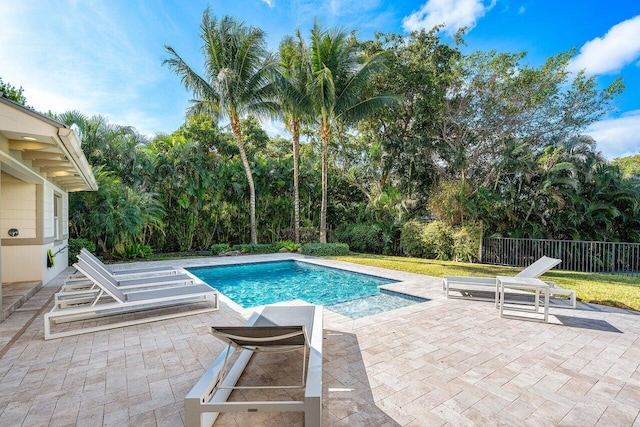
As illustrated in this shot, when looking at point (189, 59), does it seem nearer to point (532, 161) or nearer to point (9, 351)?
point (9, 351)

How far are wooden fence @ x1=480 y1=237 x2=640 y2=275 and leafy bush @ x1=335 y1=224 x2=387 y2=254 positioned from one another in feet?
18.6

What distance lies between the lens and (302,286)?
29.4 ft

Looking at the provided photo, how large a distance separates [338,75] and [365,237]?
8.42m

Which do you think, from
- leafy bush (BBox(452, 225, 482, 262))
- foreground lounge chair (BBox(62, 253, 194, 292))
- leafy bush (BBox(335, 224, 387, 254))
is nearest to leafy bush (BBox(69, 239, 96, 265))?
foreground lounge chair (BBox(62, 253, 194, 292))

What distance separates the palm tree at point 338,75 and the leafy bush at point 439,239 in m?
6.32

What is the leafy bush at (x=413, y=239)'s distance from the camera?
1404 centimetres

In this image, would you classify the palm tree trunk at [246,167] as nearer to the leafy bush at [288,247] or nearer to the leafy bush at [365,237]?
the leafy bush at [288,247]

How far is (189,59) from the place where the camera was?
→ 1419cm

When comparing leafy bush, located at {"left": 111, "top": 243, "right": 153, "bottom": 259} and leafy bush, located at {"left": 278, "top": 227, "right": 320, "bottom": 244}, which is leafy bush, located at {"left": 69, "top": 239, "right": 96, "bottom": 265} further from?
leafy bush, located at {"left": 278, "top": 227, "right": 320, "bottom": 244}

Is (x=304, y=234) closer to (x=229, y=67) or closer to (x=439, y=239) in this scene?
(x=439, y=239)

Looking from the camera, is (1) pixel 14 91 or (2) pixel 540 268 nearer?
(2) pixel 540 268

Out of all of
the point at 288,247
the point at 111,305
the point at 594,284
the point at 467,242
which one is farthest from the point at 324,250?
the point at 111,305

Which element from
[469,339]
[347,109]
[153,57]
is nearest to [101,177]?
[153,57]

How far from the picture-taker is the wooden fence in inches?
414
